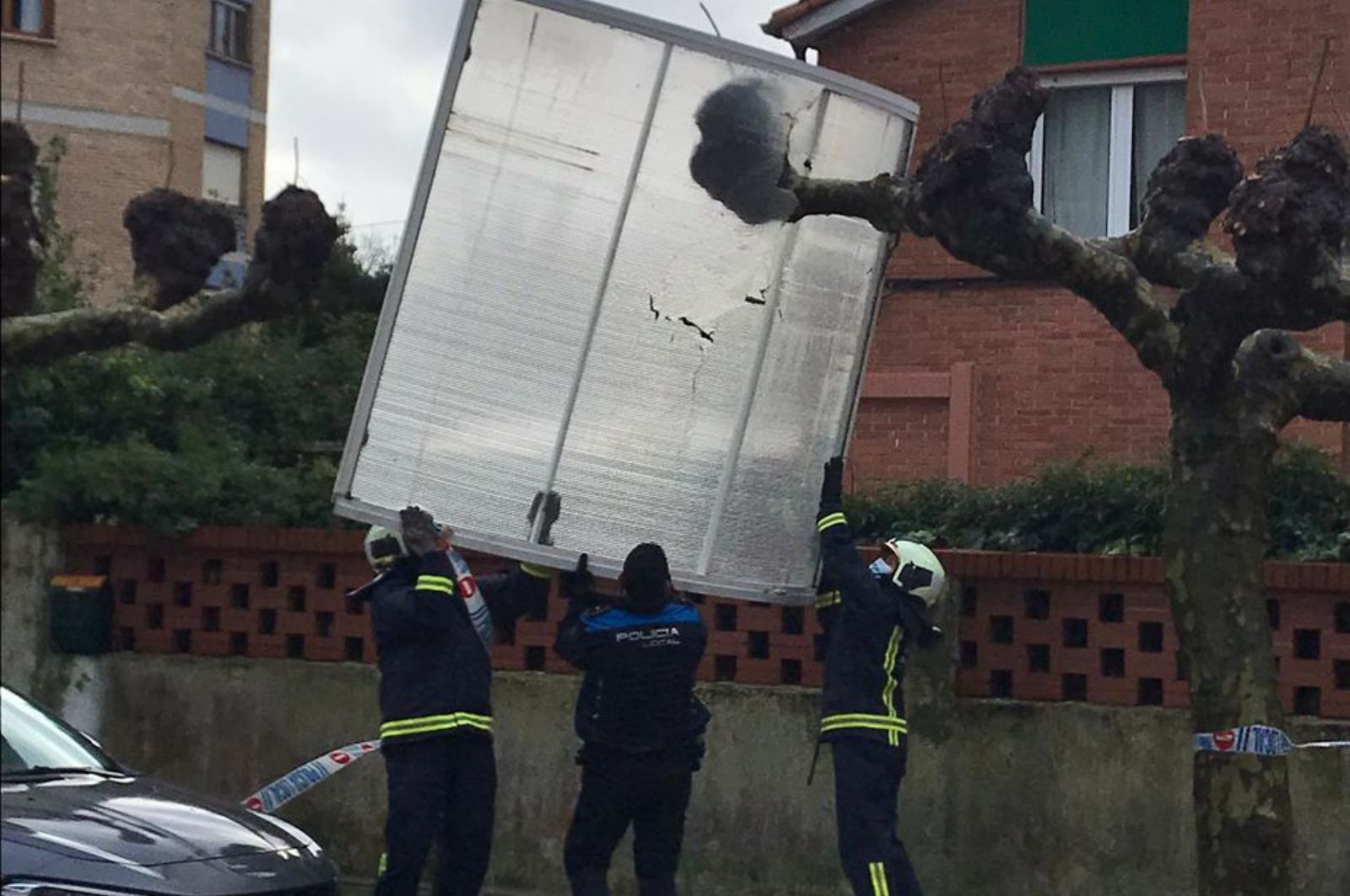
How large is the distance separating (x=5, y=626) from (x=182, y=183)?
20.5 meters

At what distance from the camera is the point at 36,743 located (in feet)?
26.7

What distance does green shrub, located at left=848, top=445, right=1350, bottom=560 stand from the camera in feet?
31.2

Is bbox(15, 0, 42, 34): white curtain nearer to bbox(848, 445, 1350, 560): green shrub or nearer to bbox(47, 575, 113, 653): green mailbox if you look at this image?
bbox(47, 575, 113, 653): green mailbox

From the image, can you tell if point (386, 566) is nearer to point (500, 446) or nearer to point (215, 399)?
point (500, 446)

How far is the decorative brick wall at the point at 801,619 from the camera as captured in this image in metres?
9.18

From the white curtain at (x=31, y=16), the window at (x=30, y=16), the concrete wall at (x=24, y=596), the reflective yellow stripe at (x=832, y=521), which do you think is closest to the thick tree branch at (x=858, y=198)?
the reflective yellow stripe at (x=832, y=521)

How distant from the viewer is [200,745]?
11641 mm

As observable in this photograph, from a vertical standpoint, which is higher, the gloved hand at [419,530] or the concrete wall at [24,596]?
the gloved hand at [419,530]

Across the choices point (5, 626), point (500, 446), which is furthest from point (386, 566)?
point (5, 626)

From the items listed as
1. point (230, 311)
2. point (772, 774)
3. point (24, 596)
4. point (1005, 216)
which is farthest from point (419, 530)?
point (24, 596)

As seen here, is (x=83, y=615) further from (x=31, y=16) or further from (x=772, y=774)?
(x=31, y=16)

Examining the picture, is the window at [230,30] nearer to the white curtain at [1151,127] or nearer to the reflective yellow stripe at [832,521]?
the white curtain at [1151,127]

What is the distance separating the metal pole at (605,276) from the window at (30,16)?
2290 cm

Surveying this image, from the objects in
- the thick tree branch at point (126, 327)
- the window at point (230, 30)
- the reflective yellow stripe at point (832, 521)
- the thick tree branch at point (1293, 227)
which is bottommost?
the reflective yellow stripe at point (832, 521)
